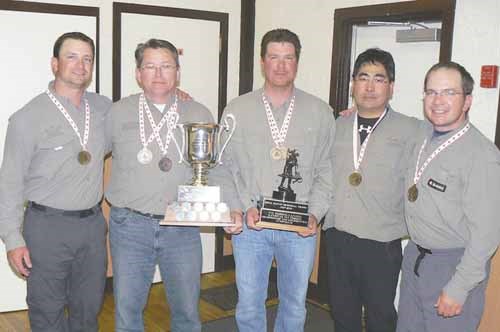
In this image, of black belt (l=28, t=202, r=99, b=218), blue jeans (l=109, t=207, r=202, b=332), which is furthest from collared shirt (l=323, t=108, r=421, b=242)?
black belt (l=28, t=202, r=99, b=218)

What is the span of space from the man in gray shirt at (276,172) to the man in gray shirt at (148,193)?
20 centimetres

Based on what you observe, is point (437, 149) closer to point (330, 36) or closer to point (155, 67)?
point (155, 67)

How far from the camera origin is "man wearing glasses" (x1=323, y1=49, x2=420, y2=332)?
9.01 feet

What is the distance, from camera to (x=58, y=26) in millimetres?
3932

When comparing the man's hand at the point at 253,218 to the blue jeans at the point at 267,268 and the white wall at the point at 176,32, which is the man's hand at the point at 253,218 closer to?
the blue jeans at the point at 267,268

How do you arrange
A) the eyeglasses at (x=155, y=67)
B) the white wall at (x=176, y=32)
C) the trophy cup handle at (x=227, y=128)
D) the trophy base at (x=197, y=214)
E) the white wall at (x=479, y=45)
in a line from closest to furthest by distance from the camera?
the trophy base at (x=197, y=214) < the eyeglasses at (x=155, y=67) < the trophy cup handle at (x=227, y=128) < the white wall at (x=479, y=45) < the white wall at (x=176, y=32)

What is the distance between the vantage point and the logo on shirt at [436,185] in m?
2.36

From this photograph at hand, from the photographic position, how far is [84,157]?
2.76 m

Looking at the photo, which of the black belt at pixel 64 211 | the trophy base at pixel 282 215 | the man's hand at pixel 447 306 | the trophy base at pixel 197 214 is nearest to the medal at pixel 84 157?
the black belt at pixel 64 211

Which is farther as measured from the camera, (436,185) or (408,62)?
(408,62)

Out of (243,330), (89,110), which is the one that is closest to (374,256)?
(243,330)

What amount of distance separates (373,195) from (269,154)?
0.56 m

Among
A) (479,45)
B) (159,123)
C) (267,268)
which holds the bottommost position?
(267,268)

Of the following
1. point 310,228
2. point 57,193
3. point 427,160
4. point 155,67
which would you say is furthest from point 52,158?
point 427,160
